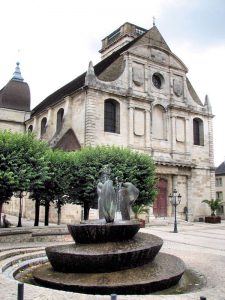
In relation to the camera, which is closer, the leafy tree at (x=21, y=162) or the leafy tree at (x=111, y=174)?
the leafy tree at (x=21, y=162)

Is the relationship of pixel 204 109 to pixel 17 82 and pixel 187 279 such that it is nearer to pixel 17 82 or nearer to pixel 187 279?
pixel 17 82

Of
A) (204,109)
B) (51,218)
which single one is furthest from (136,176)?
(204,109)

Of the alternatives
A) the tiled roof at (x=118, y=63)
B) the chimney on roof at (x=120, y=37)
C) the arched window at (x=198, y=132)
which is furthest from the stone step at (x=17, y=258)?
the chimney on roof at (x=120, y=37)

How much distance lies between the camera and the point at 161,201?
31531mm

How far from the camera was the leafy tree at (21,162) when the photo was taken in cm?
1529

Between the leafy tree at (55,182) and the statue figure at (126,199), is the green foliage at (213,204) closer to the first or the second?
the leafy tree at (55,182)

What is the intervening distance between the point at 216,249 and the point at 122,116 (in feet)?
57.3

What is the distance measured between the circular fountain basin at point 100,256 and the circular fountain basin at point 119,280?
0.12 m

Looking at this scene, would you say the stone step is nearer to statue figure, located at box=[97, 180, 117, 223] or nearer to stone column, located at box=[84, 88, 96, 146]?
statue figure, located at box=[97, 180, 117, 223]

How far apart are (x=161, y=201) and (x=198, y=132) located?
8.97 metres

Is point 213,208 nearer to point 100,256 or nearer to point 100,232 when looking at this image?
point 100,232

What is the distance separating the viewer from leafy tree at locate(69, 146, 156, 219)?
20.5 meters

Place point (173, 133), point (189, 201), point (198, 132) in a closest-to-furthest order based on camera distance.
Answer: point (189, 201)
point (173, 133)
point (198, 132)

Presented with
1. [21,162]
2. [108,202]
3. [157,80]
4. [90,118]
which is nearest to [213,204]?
[157,80]
